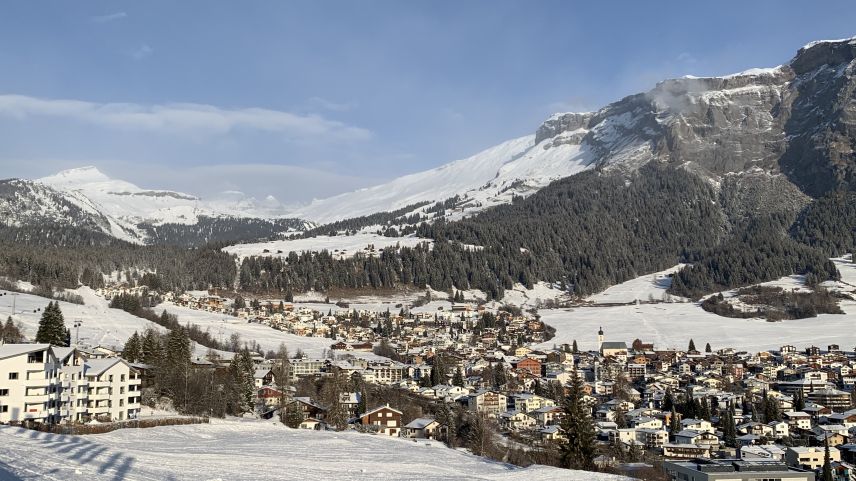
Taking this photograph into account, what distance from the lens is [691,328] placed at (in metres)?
165

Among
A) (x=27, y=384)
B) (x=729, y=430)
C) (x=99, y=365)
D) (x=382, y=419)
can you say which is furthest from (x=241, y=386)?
(x=729, y=430)

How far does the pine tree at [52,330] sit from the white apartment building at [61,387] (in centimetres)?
1771

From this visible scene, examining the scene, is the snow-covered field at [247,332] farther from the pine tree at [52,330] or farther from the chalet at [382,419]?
the chalet at [382,419]

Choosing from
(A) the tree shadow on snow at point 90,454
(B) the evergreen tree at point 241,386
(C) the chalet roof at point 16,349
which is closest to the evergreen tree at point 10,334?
(B) the evergreen tree at point 241,386

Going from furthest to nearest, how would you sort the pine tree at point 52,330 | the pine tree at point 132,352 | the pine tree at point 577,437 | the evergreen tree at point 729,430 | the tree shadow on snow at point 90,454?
the evergreen tree at point 729,430 < the pine tree at point 52,330 < the pine tree at point 132,352 < the pine tree at point 577,437 < the tree shadow on snow at point 90,454

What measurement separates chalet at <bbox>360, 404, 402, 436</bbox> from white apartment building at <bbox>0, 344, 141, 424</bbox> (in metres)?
22.0

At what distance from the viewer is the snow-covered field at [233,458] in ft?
76.5

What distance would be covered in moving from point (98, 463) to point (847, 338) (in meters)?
146

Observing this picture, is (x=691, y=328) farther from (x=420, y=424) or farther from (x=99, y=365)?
(x=99, y=365)

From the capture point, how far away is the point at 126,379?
53.0 meters

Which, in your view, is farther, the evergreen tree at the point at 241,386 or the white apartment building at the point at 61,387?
the evergreen tree at the point at 241,386

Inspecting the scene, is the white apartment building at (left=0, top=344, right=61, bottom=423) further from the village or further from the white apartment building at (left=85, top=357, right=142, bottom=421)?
the white apartment building at (left=85, top=357, right=142, bottom=421)

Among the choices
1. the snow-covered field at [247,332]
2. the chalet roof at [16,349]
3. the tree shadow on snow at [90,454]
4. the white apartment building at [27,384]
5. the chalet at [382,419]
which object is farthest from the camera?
the snow-covered field at [247,332]

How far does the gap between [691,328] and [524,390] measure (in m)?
71.2
